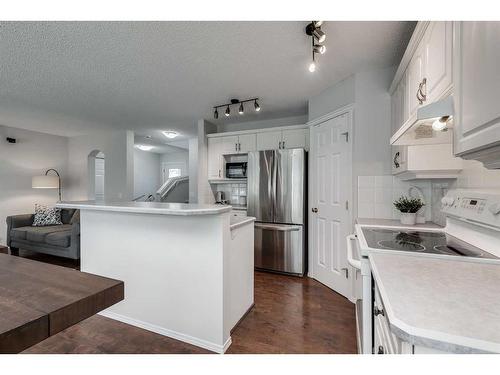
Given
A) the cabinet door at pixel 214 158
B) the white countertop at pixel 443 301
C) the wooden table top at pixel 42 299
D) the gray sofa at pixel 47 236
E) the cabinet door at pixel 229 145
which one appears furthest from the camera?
the cabinet door at pixel 214 158

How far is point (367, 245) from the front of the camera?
1265 millimetres

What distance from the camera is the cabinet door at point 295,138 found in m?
3.41

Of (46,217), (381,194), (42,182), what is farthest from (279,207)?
(42,182)

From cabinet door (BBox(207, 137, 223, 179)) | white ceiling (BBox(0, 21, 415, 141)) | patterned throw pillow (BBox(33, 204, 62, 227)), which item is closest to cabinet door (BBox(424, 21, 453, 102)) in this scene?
white ceiling (BBox(0, 21, 415, 141))

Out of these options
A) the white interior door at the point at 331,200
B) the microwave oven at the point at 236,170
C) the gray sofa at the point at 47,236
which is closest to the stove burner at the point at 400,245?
the white interior door at the point at 331,200

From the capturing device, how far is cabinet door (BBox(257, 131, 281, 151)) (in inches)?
141

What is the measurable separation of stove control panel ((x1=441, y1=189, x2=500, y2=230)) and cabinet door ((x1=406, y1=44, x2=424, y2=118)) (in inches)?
23.1

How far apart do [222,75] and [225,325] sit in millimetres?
2384

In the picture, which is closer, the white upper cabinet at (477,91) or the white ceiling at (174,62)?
the white upper cabinet at (477,91)

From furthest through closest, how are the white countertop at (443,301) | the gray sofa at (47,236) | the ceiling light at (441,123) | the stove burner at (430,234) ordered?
the gray sofa at (47,236) → the stove burner at (430,234) → the ceiling light at (441,123) → the white countertop at (443,301)

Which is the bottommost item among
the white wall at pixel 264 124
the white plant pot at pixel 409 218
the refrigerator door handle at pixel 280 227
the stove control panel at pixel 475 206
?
the refrigerator door handle at pixel 280 227

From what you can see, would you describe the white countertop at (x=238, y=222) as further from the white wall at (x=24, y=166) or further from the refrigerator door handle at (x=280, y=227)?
the white wall at (x=24, y=166)

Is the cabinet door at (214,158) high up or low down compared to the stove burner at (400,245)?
up

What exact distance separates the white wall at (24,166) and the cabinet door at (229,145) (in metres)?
4.26
